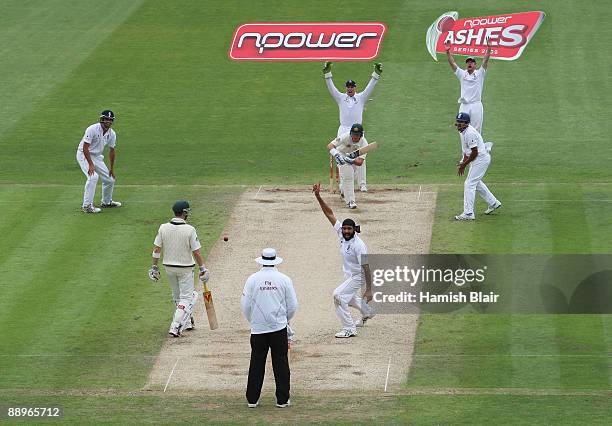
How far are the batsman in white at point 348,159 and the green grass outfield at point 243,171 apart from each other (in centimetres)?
186

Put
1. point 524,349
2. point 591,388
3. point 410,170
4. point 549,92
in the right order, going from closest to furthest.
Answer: point 591,388, point 524,349, point 410,170, point 549,92

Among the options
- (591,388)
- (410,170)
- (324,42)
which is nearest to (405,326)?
(591,388)

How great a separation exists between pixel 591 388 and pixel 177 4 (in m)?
27.0

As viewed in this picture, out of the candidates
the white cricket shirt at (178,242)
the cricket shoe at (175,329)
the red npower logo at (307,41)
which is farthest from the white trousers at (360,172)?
the red npower logo at (307,41)

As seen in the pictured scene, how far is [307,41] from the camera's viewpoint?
39.8m

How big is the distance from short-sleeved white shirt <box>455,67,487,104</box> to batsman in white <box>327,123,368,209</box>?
324 centimetres

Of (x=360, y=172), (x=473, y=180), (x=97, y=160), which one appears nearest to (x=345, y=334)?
(x=473, y=180)

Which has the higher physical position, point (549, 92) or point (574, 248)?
point (549, 92)

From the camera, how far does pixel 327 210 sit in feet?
70.7

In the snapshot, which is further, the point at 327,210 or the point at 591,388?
the point at 327,210

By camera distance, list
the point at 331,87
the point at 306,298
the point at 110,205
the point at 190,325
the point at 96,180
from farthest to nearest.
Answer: the point at 331,87 → the point at 110,205 → the point at 96,180 → the point at 306,298 → the point at 190,325

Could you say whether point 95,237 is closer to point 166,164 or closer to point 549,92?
point 166,164

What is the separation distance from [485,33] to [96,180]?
14771 mm

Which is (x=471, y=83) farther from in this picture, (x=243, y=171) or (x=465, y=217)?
(x=243, y=171)
